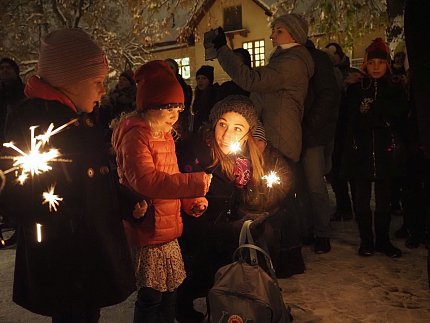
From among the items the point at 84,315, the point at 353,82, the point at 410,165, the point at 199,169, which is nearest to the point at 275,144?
the point at 353,82

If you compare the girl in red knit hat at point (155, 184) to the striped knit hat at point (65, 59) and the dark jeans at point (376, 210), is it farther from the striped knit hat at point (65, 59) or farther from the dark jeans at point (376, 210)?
the dark jeans at point (376, 210)

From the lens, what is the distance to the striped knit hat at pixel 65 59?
7.18 ft

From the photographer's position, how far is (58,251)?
6.80ft

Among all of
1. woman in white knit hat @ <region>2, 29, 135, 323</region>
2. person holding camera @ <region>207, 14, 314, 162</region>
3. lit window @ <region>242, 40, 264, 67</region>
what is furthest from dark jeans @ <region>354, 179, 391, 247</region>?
lit window @ <region>242, 40, 264, 67</region>

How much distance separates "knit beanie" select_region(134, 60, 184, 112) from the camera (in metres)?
2.79

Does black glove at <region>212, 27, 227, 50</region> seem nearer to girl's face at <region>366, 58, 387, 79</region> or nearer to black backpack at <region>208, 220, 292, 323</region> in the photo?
girl's face at <region>366, 58, 387, 79</region>

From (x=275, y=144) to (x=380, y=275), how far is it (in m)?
1.52

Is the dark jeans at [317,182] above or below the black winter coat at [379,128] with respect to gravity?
below

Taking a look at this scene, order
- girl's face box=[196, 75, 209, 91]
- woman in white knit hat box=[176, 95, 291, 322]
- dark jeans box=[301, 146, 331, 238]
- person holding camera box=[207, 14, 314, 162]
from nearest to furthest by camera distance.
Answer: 1. woman in white knit hat box=[176, 95, 291, 322]
2. person holding camera box=[207, 14, 314, 162]
3. dark jeans box=[301, 146, 331, 238]
4. girl's face box=[196, 75, 209, 91]

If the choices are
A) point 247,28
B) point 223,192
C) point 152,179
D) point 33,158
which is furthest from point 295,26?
point 247,28

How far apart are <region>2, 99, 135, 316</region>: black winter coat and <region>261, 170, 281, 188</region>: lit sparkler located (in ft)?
4.92

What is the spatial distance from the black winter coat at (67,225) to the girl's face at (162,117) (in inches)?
24.6

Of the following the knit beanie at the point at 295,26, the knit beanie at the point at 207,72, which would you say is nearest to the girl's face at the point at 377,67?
the knit beanie at the point at 295,26

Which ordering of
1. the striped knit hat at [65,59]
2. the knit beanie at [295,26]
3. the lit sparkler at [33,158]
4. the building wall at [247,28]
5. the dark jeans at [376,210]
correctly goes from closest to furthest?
1. the lit sparkler at [33,158]
2. the striped knit hat at [65,59]
3. the knit beanie at [295,26]
4. the dark jeans at [376,210]
5. the building wall at [247,28]
